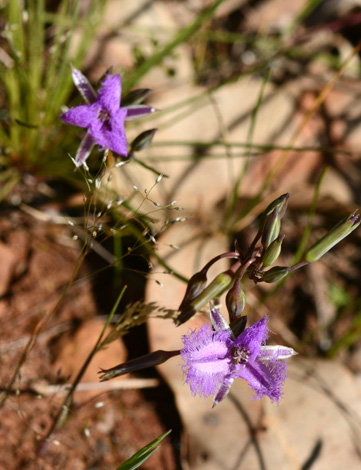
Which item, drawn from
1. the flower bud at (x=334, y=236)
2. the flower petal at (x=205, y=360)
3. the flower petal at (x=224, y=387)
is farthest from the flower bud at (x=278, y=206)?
the flower petal at (x=224, y=387)

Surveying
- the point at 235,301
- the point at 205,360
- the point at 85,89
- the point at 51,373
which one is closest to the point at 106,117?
the point at 85,89

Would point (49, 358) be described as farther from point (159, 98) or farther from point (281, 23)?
point (281, 23)

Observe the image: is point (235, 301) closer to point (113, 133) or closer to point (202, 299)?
point (202, 299)

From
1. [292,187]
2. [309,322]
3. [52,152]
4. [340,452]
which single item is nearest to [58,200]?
[52,152]

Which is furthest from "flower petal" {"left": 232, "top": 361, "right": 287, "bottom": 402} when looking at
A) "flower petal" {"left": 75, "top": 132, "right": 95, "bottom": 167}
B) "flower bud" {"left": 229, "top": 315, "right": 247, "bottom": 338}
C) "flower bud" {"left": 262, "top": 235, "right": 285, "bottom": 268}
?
"flower petal" {"left": 75, "top": 132, "right": 95, "bottom": 167}

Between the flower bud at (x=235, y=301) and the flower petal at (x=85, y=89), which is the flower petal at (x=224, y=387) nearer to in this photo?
the flower bud at (x=235, y=301)

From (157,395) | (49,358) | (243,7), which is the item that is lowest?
(157,395)

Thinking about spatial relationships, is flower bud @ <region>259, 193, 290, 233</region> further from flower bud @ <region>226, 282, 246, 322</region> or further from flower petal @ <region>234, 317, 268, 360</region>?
flower petal @ <region>234, 317, 268, 360</region>

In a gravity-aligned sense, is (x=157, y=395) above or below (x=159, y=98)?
below
